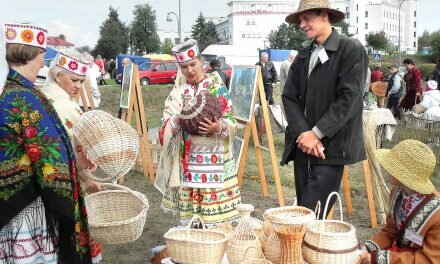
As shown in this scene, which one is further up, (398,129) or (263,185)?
(398,129)

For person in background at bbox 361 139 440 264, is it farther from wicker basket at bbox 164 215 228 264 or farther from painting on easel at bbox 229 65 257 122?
painting on easel at bbox 229 65 257 122

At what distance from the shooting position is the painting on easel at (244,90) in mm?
5706

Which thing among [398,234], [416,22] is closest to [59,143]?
[398,234]

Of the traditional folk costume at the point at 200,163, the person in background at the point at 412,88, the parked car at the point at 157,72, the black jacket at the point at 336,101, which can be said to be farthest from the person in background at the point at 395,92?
the parked car at the point at 157,72

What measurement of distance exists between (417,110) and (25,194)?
8.93 meters

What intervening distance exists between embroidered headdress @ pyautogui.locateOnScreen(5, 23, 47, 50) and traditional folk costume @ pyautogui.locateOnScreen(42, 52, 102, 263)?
880 mm

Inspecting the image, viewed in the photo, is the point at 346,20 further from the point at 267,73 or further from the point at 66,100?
the point at 66,100

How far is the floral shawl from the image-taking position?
78.6 inches

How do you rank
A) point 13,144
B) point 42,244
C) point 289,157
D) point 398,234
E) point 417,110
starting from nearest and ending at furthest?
point 13,144, point 42,244, point 398,234, point 289,157, point 417,110

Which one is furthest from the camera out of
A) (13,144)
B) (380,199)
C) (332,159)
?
(380,199)

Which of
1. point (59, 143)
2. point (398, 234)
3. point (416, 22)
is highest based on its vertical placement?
point (416, 22)

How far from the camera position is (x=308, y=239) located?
2.21 meters

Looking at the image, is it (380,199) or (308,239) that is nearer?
(308,239)

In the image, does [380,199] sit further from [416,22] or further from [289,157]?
[416,22]
